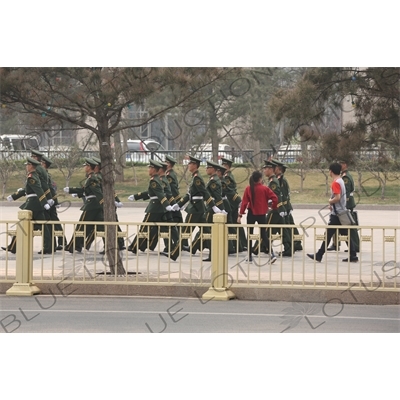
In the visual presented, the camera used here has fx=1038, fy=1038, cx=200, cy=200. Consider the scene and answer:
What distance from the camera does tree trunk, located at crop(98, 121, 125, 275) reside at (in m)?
12.6

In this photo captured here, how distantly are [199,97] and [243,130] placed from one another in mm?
26690

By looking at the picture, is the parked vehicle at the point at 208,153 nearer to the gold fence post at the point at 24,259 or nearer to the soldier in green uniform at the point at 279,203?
the soldier in green uniform at the point at 279,203

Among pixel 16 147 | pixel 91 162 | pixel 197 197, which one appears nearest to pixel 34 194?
pixel 91 162

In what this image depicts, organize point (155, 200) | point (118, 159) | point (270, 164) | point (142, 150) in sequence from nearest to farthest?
point (155, 200), point (270, 164), point (118, 159), point (142, 150)

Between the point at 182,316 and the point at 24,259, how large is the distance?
2263mm

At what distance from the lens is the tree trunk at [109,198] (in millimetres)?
12578

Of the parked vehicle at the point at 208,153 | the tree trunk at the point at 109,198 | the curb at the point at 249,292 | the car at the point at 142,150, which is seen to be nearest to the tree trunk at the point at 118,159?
the car at the point at 142,150

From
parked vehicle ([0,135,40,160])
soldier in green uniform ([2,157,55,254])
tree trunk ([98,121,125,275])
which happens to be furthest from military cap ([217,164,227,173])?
parked vehicle ([0,135,40,160])

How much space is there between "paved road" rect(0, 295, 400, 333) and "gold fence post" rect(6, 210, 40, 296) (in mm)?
176

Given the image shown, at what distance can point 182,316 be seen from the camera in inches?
415

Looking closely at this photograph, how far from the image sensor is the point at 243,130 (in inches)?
1604

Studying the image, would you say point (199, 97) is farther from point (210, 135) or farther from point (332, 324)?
point (210, 135)

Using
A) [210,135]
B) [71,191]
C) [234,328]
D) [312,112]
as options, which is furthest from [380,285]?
[210,135]

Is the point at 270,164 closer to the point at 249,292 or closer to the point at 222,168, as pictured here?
the point at 222,168
